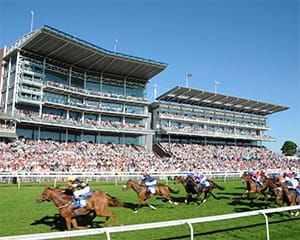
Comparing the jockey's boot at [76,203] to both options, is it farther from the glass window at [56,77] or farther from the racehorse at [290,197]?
the glass window at [56,77]

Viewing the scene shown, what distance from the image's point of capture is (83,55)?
112 ft

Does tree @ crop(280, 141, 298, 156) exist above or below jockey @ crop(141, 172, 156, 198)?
above

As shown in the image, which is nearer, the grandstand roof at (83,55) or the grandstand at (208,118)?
the grandstand roof at (83,55)

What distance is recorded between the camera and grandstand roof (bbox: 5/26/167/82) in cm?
3009

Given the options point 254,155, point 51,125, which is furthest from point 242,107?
point 51,125

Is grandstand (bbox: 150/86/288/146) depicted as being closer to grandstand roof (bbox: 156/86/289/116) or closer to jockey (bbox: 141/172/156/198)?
grandstand roof (bbox: 156/86/289/116)

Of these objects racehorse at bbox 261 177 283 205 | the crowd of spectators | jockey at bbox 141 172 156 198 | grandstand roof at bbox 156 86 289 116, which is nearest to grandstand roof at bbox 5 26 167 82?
grandstand roof at bbox 156 86 289 116

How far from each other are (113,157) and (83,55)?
487 inches

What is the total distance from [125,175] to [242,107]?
36.9 m

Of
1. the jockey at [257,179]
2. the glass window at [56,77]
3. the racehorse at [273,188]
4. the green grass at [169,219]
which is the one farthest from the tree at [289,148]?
the green grass at [169,219]

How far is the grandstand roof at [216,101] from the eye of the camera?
43.2 meters

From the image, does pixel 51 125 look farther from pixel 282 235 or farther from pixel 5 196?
pixel 282 235

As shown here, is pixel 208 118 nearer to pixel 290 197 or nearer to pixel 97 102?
pixel 97 102

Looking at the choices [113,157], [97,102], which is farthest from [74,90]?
[113,157]
